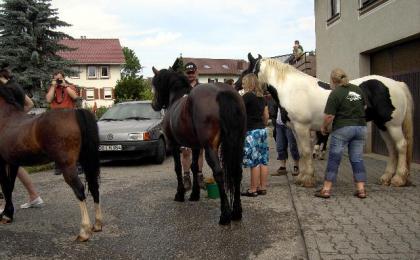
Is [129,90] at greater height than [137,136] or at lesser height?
greater

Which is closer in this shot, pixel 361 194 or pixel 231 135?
pixel 231 135

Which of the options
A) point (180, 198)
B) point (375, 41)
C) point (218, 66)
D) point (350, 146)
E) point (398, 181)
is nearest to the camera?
point (350, 146)

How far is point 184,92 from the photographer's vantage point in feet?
23.0

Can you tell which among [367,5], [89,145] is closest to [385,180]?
[89,145]

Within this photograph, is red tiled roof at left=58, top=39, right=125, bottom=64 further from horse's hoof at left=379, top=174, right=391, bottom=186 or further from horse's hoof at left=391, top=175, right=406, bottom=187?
horse's hoof at left=391, top=175, right=406, bottom=187

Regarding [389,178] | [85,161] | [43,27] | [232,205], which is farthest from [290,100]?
[43,27]

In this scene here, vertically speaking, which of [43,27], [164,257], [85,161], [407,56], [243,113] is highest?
[43,27]

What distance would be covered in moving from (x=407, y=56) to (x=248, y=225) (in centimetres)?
638

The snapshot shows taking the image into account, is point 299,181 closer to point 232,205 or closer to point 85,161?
point 232,205

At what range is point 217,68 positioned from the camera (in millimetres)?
83000

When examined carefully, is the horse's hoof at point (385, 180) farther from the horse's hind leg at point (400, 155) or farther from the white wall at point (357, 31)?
the white wall at point (357, 31)

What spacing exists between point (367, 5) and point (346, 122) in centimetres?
587

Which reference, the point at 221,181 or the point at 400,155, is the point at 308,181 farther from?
the point at 221,181

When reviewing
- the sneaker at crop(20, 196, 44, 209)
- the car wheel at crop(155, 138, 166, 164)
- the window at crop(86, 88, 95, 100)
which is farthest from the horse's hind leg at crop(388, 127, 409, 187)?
the window at crop(86, 88, 95, 100)
